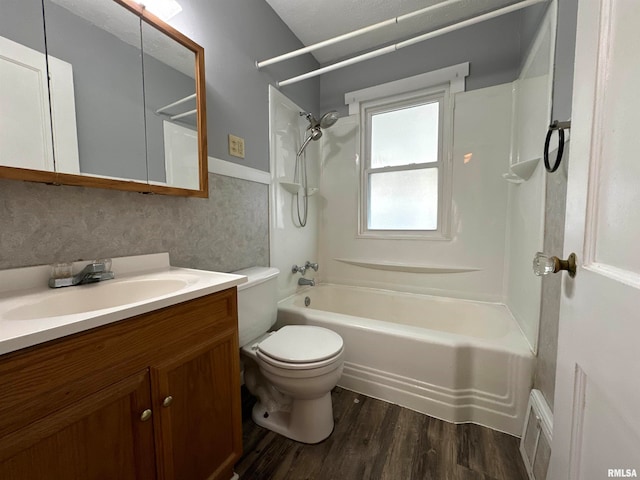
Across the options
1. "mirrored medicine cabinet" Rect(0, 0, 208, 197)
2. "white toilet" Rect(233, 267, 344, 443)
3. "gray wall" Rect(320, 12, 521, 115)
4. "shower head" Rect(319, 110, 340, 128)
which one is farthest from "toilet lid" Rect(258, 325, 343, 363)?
"gray wall" Rect(320, 12, 521, 115)

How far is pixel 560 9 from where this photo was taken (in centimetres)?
111

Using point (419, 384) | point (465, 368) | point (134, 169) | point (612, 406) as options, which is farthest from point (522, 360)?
point (134, 169)

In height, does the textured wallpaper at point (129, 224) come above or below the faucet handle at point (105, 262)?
above

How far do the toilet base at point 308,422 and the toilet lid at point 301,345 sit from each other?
26 cm

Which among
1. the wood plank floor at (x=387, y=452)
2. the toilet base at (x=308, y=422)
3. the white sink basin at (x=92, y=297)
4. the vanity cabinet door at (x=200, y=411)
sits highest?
the white sink basin at (x=92, y=297)

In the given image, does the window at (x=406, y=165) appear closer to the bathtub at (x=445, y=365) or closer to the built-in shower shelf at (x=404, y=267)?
the built-in shower shelf at (x=404, y=267)

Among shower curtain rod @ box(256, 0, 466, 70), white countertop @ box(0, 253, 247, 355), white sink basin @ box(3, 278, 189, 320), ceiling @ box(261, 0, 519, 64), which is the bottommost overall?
white sink basin @ box(3, 278, 189, 320)

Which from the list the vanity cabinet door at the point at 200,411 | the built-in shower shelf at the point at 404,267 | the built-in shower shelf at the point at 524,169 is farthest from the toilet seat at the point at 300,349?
the built-in shower shelf at the point at 524,169

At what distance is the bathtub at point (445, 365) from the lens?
4.19 feet

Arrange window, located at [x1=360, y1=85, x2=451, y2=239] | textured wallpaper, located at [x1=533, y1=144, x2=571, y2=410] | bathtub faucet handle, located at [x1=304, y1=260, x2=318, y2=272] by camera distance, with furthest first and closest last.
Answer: bathtub faucet handle, located at [x1=304, y1=260, x2=318, y2=272]
window, located at [x1=360, y1=85, x2=451, y2=239]
textured wallpaper, located at [x1=533, y1=144, x2=571, y2=410]

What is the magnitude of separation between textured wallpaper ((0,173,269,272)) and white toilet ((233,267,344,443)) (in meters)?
0.28

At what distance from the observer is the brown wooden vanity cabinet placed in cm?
50

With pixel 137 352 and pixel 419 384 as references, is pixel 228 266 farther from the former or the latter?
pixel 419 384

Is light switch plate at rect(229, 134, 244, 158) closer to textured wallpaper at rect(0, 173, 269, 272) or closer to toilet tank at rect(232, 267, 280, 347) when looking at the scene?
textured wallpaper at rect(0, 173, 269, 272)
